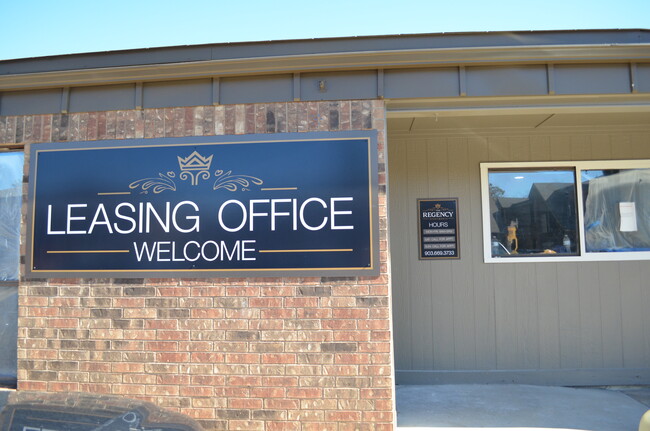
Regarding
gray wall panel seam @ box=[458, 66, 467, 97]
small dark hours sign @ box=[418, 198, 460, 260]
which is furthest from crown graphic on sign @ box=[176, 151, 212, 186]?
small dark hours sign @ box=[418, 198, 460, 260]

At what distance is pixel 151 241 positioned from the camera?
4359 millimetres

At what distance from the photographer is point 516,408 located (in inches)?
193

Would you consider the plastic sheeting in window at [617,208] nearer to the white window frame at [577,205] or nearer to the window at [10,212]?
the white window frame at [577,205]

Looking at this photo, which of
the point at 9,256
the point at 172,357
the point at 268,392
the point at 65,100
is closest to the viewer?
the point at 268,392

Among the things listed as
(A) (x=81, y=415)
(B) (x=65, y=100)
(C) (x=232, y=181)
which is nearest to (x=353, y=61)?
(C) (x=232, y=181)

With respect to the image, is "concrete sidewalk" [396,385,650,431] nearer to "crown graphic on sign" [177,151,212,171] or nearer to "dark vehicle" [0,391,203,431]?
"dark vehicle" [0,391,203,431]

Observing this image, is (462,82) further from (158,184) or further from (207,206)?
(158,184)

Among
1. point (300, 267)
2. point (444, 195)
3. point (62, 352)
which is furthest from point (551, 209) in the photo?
point (62, 352)

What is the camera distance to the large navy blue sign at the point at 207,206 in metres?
4.19

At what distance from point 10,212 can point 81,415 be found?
124 inches

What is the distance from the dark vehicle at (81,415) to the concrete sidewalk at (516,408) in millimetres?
2575

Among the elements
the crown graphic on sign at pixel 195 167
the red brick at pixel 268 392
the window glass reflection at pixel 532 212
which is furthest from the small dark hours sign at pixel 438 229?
the crown graphic on sign at pixel 195 167

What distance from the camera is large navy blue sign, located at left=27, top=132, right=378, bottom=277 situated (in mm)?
4191

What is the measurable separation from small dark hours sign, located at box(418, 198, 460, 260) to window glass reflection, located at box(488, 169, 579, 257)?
46 centimetres
